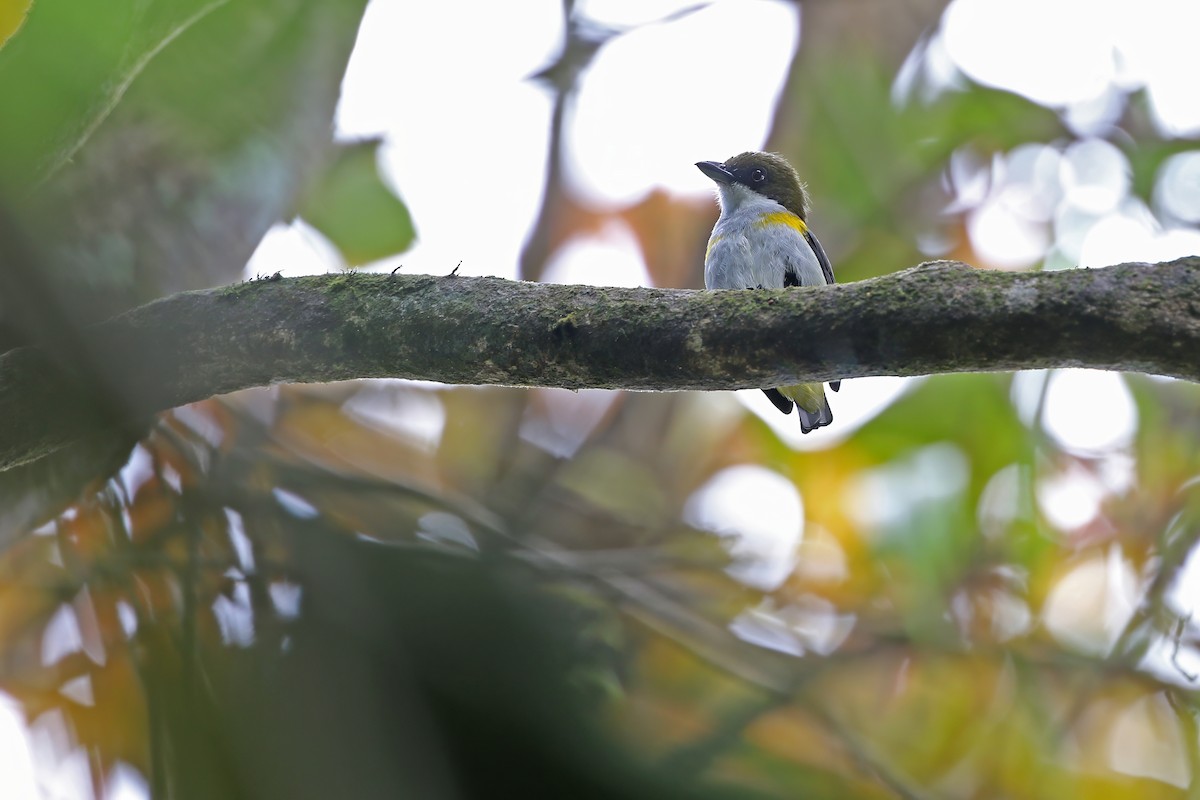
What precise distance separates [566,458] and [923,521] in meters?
1.93

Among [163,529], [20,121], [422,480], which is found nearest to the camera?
[20,121]

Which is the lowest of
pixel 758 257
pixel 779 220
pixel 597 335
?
pixel 597 335

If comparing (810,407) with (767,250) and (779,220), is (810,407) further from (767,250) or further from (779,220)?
(779,220)

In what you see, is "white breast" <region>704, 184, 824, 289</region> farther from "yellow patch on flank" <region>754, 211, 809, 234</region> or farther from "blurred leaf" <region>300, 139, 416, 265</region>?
"blurred leaf" <region>300, 139, 416, 265</region>

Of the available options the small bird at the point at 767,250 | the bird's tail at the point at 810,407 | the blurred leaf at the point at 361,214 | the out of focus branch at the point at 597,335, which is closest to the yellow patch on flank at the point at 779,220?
the small bird at the point at 767,250

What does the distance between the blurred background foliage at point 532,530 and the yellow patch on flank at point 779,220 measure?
3.74 ft

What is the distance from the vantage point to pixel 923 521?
5098 mm

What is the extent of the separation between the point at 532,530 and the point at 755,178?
2409mm

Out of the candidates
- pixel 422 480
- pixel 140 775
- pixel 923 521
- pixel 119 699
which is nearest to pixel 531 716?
pixel 140 775

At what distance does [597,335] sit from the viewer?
211 cm

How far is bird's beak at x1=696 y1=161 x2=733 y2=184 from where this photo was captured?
5277mm

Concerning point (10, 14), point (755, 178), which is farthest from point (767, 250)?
point (10, 14)

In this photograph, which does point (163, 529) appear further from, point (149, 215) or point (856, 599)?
point (856, 599)

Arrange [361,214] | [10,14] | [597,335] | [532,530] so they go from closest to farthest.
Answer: [597,335] → [10,14] → [532,530] → [361,214]
